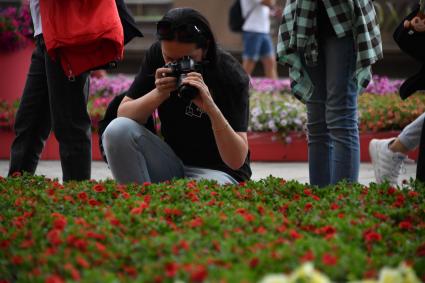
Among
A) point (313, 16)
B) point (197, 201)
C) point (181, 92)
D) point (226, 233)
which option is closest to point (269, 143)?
point (313, 16)

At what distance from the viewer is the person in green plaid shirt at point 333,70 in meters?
4.64

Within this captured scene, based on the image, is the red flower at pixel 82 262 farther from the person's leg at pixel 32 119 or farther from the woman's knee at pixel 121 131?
the person's leg at pixel 32 119

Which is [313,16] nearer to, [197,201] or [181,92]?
[181,92]

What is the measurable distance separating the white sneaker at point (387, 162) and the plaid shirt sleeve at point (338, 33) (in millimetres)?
1253

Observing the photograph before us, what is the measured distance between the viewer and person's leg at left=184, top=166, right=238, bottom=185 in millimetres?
4422

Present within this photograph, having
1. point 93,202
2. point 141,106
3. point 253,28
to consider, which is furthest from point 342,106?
point 253,28

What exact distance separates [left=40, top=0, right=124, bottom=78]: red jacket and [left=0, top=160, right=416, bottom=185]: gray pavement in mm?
1949

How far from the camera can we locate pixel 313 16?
4727 millimetres

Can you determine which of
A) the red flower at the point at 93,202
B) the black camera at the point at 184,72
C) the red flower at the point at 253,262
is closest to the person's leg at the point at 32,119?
the black camera at the point at 184,72

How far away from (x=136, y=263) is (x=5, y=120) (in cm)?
555

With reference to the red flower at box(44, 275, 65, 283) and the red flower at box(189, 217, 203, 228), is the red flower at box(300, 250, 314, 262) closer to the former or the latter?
the red flower at box(189, 217, 203, 228)

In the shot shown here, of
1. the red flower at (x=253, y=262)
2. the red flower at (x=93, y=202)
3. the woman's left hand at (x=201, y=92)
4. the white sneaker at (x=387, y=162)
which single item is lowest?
the white sneaker at (x=387, y=162)

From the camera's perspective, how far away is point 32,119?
5.08 m

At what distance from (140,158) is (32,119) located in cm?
96
